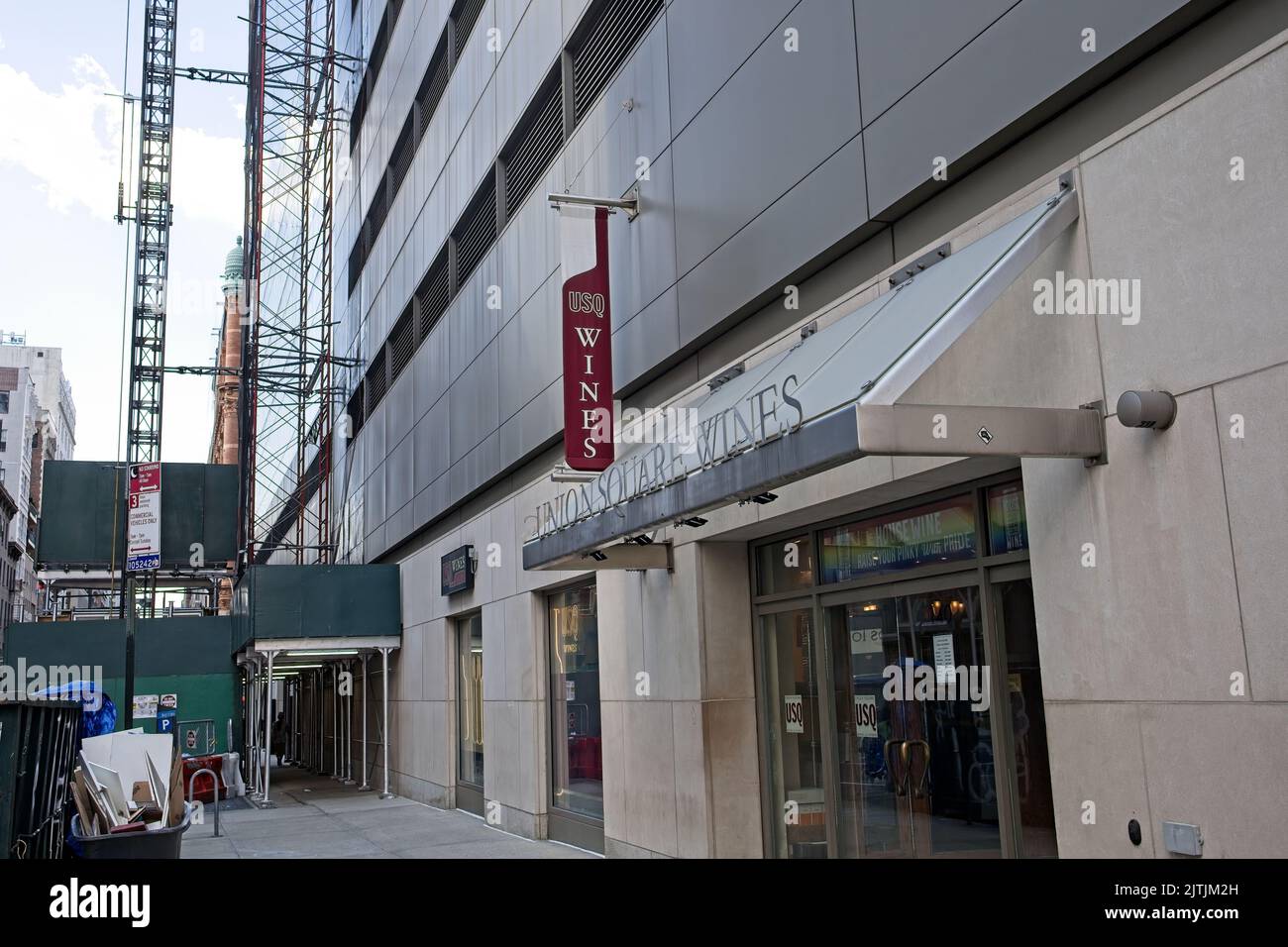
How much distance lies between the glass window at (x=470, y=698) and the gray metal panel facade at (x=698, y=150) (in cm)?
237

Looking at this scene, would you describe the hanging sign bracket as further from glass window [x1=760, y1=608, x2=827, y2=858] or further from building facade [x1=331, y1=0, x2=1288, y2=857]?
glass window [x1=760, y1=608, x2=827, y2=858]

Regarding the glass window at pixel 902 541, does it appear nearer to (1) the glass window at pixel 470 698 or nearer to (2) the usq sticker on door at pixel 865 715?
(2) the usq sticker on door at pixel 865 715

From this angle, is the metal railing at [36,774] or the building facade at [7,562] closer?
the metal railing at [36,774]

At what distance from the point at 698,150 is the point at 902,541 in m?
4.57

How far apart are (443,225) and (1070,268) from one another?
16.5 meters

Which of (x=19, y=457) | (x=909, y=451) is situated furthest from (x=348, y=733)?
(x=19, y=457)

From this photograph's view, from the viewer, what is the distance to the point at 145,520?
33.8 metres

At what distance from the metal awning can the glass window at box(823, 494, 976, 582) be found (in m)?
1.35

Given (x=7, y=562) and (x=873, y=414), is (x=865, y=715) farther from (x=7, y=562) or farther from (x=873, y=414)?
(x=7, y=562)

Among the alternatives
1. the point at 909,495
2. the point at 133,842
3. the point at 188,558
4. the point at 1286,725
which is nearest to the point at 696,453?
the point at 909,495

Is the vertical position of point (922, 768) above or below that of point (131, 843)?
above

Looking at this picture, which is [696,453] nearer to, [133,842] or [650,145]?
[650,145]

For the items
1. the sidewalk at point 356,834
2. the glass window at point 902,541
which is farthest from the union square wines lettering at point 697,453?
the sidewalk at point 356,834

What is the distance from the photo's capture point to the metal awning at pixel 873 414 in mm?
5543
